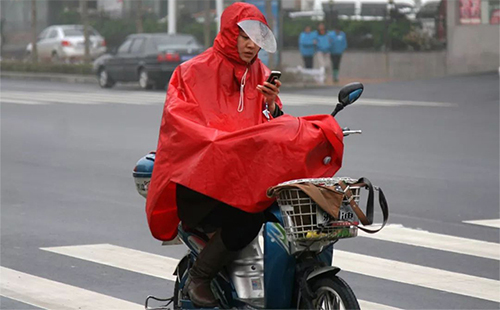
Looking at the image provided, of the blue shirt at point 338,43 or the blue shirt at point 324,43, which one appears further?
the blue shirt at point 324,43

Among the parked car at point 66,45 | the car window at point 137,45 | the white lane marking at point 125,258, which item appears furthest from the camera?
the parked car at point 66,45

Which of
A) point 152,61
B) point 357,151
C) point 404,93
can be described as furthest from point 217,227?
point 152,61

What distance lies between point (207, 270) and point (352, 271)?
2.57 metres

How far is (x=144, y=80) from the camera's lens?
99.7 ft

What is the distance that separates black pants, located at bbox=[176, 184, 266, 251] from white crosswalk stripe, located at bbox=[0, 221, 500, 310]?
159cm

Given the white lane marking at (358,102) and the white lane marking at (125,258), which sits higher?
the white lane marking at (125,258)

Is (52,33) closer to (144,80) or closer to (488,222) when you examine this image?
(144,80)

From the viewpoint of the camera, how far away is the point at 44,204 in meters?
10.4

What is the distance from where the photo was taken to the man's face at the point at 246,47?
202 inches

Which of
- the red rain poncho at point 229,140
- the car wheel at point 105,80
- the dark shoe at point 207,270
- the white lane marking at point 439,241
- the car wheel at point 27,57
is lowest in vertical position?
the car wheel at point 27,57

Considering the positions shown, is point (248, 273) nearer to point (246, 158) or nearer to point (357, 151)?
point (246, 158)

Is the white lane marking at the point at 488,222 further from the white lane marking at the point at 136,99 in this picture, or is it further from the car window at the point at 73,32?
the car window at the point at 73,32

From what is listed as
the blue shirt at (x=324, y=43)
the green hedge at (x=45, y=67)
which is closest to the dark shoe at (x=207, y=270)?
the blue shirt at (x=324, y=43)

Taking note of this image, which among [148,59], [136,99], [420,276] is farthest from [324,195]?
[148,59]
